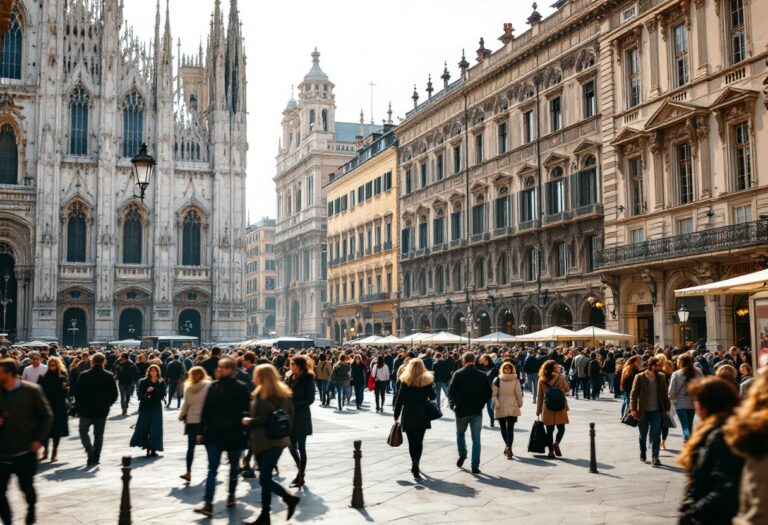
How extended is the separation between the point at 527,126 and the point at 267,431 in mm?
37321

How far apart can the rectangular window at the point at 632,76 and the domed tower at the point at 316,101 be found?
5328 centimetres

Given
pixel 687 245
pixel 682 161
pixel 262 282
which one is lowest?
pixel 687 245

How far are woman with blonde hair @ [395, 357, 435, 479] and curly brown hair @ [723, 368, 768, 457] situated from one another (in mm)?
8051

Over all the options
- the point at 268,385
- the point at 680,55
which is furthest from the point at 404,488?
the point at 680,55

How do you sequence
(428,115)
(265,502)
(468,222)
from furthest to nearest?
(428,115), (468,222), (265,502)

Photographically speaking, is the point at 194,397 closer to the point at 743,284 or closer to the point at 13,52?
the point at 743,284

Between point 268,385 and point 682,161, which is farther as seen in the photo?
point 682,161

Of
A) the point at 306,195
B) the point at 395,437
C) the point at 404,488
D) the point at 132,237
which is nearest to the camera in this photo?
the point at 404,488

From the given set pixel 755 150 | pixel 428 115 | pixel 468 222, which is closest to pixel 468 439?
pixel 755 150

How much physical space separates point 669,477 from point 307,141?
3057 inches

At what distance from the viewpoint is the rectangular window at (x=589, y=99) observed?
39.2 m

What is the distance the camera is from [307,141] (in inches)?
3445

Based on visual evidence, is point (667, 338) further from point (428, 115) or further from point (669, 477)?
point (428, 115)

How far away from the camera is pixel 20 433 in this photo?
334 inches
